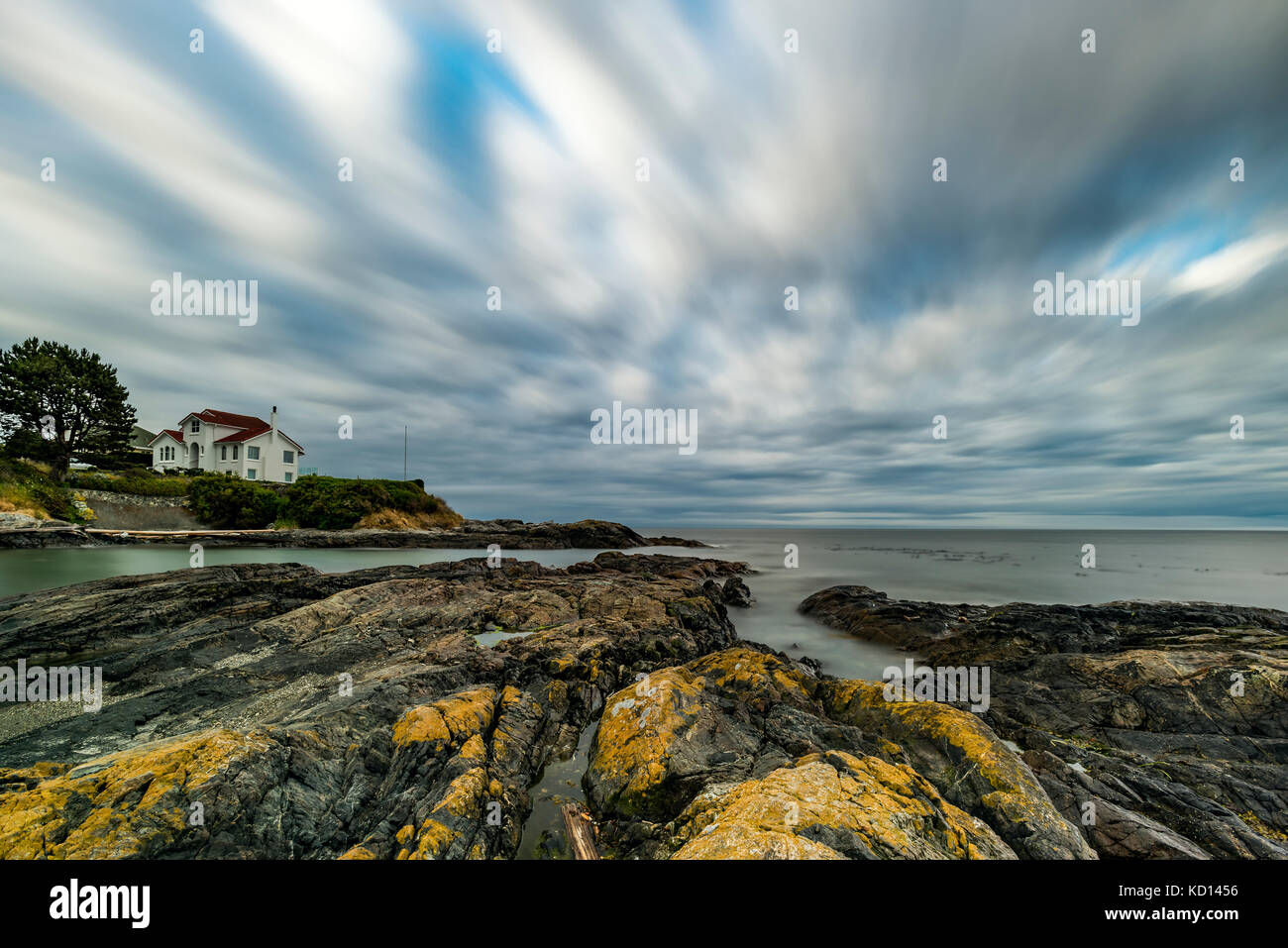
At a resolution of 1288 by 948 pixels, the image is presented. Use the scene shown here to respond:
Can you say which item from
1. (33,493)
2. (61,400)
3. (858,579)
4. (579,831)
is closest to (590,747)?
(579,831)

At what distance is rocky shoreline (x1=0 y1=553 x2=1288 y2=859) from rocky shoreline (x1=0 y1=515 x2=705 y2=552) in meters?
34.9

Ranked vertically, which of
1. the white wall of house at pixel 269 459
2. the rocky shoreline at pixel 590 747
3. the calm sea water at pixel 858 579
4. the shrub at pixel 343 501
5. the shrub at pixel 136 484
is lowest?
the calm sea water at pixel 858 579

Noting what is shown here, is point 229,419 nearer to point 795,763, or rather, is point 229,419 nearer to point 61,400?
point 61,400

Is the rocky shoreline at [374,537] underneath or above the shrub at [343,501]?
underneath

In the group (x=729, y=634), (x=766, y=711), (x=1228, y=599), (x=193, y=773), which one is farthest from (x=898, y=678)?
(x=1228, y=599)

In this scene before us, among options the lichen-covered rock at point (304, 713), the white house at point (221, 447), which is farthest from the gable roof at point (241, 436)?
the lichen-covered rock at point (304, 713)

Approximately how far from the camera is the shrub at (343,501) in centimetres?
5759

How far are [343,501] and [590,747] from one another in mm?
67484

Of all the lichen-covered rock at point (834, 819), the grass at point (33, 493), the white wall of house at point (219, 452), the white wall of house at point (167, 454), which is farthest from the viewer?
the white wall of house at point (167, 454)

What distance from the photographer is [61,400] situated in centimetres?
4372

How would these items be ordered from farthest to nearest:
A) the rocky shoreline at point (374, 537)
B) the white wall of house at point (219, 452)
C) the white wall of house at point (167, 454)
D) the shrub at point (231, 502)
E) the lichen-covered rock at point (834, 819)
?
the white wall of house at point (167, 454), the white wall of house at point (219, 452), the shrub at point (231, 502), the rocky shoreline at point (374, 537), the lichen-covered rock at point (834, 819)

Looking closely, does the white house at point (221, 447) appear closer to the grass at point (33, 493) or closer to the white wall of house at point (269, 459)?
the white wall of house at point (269, 459)

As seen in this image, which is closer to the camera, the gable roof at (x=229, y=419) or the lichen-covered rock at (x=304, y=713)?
the lichen-covered rock at (x=304, y=713)

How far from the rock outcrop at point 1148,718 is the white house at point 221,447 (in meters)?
78.2
